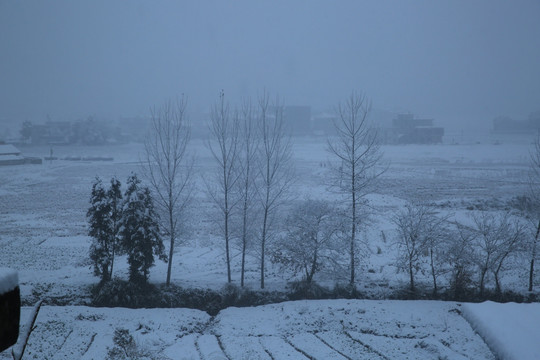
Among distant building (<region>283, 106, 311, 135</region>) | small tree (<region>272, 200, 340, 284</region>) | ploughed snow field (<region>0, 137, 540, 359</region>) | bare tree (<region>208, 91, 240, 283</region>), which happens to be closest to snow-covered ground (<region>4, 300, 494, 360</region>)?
ploughed snow field (<region>0, 137, 540, 359</region>)

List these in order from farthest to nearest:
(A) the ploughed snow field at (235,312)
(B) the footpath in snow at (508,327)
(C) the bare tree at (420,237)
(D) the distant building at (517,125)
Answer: (D) the distant building at (517,125)
(C) the bare tree at (420,237)
(A) the ploughed snow field at (235,312)
(B) the footpath in snow at (508,327)

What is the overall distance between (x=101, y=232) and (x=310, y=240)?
11.0 metres

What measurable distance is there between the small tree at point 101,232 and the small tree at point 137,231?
49.8 inches

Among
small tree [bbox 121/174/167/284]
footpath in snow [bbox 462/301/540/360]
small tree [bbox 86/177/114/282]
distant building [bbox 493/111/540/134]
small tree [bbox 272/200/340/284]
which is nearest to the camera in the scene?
footpath in snow [bbox 462/301/540/360]

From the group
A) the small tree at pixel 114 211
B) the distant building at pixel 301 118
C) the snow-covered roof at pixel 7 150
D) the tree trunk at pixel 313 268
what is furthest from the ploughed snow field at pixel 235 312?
the distant building at pixel 301 118

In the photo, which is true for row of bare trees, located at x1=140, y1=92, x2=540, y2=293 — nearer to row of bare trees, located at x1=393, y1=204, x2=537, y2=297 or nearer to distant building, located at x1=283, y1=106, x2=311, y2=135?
row of bare trees, located at x1=393, y1=204, x2=537, y2=297

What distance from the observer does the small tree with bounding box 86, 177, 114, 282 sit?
18594 mm

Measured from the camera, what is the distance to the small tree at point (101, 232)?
18594 millimetres

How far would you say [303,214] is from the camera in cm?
2062

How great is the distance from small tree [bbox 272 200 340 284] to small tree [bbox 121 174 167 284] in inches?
269

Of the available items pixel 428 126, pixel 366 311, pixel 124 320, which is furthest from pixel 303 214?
pixel 428 126

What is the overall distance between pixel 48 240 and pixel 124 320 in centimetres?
1449

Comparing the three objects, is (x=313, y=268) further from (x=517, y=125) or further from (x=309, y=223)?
(x=517, y=125)

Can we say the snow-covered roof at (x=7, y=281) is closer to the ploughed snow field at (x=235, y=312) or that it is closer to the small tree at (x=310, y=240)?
the ploughed snow field at (x=235, y=312)
